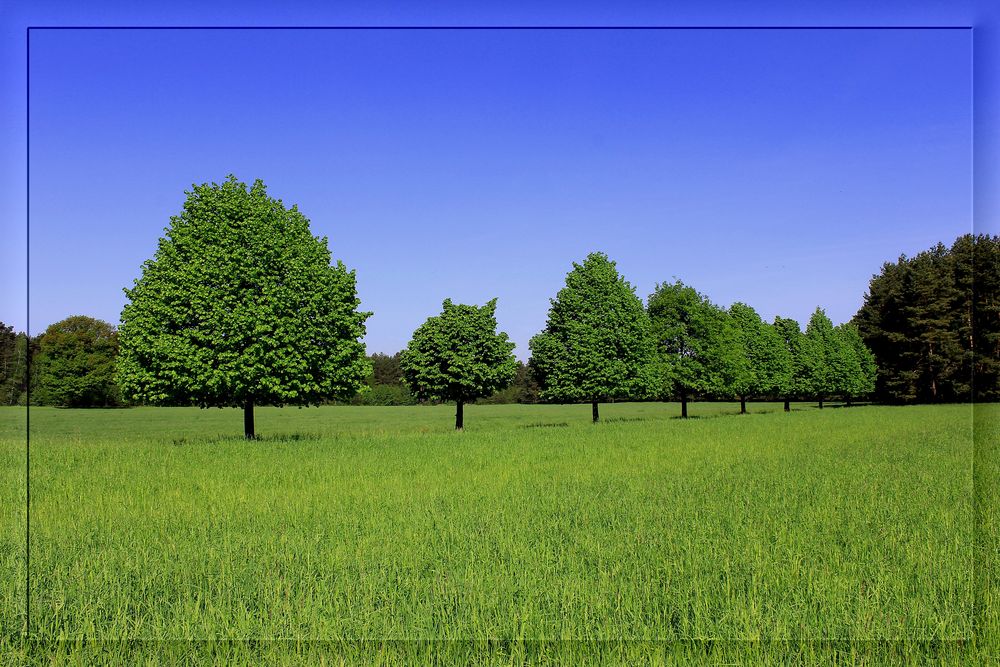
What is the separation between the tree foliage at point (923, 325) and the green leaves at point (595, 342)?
2055 centimetres

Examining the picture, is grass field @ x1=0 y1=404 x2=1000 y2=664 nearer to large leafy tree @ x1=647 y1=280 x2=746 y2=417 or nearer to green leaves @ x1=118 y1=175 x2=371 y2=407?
green leaves @ x1=118 y1=175 x2=371 y2=407

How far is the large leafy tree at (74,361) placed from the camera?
6944 centimetres

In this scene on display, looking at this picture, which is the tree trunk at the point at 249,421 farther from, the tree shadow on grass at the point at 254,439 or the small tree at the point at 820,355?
the small tree at the point at 820,355

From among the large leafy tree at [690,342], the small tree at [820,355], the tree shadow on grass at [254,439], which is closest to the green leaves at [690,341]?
the large leafy tree at [690,342]

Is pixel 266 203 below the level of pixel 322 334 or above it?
above

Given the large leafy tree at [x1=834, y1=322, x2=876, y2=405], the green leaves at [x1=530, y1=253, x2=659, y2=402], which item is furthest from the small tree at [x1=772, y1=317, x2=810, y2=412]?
the green leaves at [x1=530, y1=253, x2=659, y2=402]

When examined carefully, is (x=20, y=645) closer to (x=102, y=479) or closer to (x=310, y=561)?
(x=310, y=561)

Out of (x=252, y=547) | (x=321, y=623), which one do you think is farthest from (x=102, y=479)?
(x=321, y=623)

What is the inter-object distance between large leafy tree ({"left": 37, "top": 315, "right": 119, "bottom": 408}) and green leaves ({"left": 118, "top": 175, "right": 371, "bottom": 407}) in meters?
43.2

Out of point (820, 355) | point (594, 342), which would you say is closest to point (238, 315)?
point (594, 342)

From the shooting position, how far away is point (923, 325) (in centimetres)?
6356

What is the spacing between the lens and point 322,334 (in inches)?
1248

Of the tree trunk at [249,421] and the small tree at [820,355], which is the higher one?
the small tree at [820,355]

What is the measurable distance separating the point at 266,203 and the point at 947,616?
31896 millimetres
